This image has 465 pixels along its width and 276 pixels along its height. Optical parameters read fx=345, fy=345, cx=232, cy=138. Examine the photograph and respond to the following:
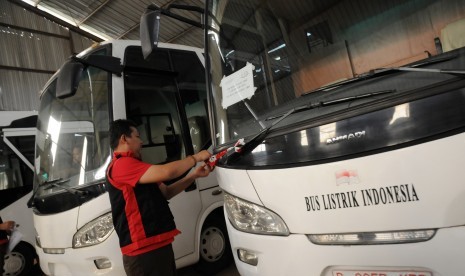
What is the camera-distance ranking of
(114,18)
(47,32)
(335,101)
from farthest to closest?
1. (47,32)
2. (114,18)
3. (335,101)

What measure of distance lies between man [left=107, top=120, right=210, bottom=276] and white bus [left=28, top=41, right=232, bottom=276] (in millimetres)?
649

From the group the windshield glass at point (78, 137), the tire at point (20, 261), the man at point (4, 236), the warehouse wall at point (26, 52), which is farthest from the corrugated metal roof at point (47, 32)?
the man at point (4, 236)

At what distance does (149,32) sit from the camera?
7.73 ft

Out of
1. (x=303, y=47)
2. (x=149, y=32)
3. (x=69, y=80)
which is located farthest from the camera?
(x=69, y=80)

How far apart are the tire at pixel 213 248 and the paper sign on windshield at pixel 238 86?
1817 millimetres

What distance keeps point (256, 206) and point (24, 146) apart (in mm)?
5415

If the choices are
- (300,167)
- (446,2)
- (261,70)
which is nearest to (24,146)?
(261,70)

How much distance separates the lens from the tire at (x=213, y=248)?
11.9ft

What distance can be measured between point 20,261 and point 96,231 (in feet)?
11.8

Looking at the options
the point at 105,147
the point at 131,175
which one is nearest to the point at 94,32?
the point at 105,147

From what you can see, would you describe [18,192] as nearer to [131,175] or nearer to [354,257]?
[131,175]

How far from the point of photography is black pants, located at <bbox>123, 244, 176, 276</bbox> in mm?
2281

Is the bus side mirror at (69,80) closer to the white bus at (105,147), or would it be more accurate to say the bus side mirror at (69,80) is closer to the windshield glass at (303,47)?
the white bus at (105,147)

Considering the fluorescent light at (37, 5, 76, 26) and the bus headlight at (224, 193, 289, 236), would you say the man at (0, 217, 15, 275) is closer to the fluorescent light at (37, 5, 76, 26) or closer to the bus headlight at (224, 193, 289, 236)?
the bus headlight at (224, 193, 289, 236)
